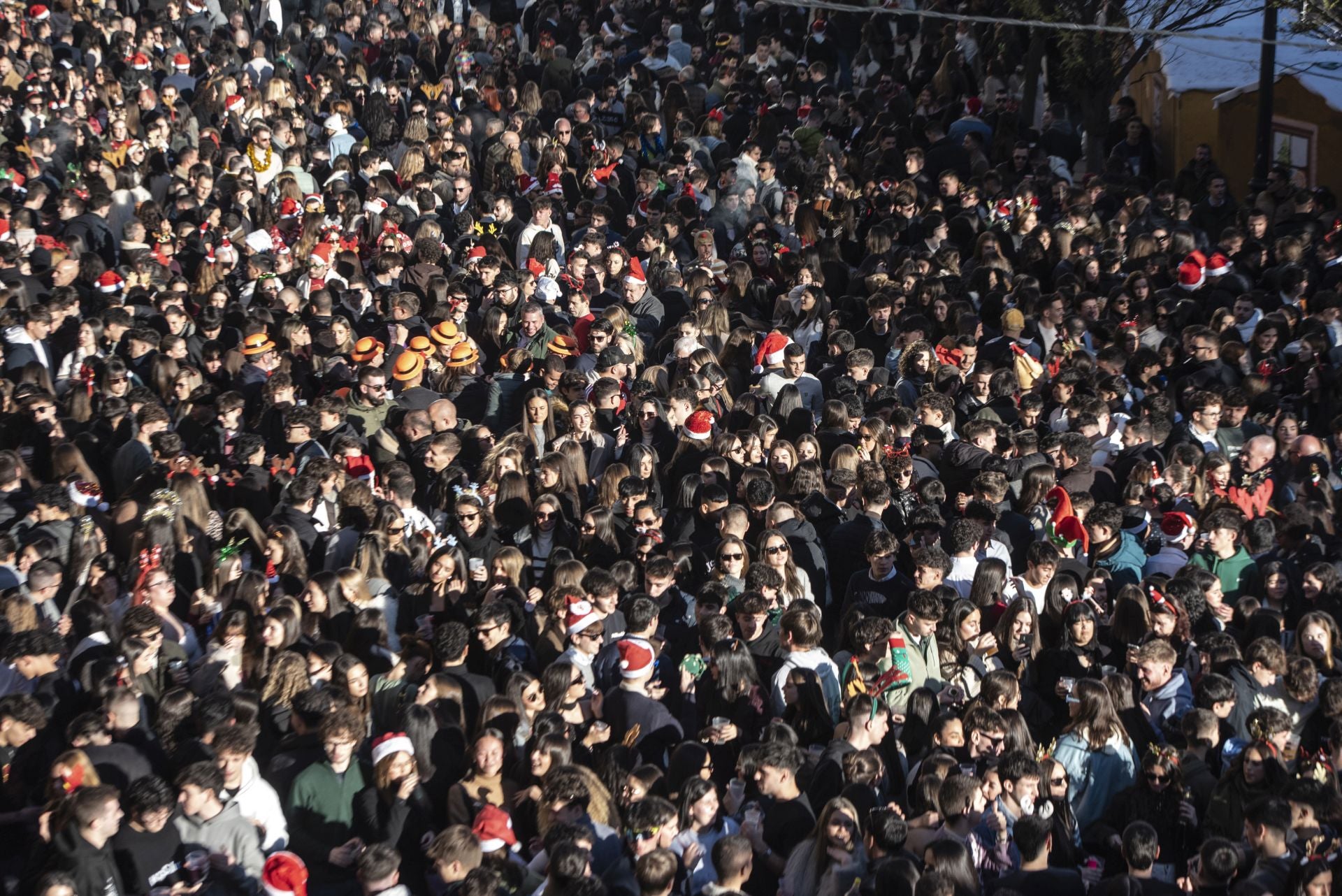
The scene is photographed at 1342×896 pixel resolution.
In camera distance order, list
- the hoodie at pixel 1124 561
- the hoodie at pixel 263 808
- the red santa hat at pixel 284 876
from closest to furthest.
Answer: the red santa hat at pixel 284 876, the hoodie at pixel 263 808, the hoodie at pixel 1124 561

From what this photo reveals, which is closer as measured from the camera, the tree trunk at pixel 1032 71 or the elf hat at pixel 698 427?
the elf hat at pixel 698 427

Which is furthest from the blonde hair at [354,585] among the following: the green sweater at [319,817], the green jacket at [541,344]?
the green jacket at [541,344]

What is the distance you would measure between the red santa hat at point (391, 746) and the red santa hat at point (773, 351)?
5.49 m

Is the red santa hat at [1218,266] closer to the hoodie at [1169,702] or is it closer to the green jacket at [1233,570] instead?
the green jacket at [1233,570]

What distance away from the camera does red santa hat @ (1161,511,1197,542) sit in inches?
354

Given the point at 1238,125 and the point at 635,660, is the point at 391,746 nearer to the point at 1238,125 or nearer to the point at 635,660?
the point at 635,660

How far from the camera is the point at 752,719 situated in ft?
24.4

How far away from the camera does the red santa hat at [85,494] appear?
9359 mm

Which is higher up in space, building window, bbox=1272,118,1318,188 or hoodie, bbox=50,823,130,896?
hoodie, bbox=50,823,130,896

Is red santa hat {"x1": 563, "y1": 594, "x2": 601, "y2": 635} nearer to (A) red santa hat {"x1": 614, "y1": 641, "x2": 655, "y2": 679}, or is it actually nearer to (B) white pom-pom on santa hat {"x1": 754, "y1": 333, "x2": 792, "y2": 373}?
(A) red santa hat {"x1": 614, "y1": 641, "x2": 655, "y2": 679}

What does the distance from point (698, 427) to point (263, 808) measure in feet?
14.5

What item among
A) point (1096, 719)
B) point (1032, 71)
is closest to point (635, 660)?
point (1096, 719)

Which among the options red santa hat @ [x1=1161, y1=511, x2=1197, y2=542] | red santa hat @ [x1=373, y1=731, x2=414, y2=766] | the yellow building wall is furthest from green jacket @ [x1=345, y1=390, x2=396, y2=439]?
the yellow building wall

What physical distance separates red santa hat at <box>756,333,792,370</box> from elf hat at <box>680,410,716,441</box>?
59.2 inches
